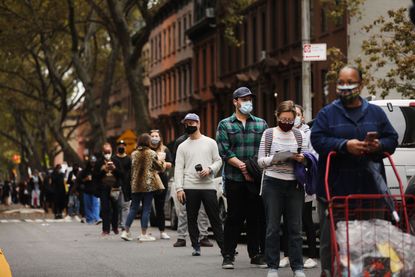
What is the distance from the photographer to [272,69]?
4850 centimetres

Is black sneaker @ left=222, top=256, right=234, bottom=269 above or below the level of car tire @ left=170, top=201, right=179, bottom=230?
below

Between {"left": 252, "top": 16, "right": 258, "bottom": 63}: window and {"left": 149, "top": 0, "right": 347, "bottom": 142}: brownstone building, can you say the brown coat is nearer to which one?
{"left": 149, "top": 0, "right": 347, "bottom": 142}: brownstone building

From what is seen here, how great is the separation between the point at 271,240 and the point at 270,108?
37.2 m

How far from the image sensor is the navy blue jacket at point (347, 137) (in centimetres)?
911

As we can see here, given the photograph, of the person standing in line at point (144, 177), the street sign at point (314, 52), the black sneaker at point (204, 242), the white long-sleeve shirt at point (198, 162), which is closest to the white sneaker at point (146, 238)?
the person standing in line at point (144, 177)

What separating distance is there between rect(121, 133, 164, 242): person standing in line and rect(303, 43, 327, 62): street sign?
4566 mm

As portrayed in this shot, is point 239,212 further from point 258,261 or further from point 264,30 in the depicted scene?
point 264,30

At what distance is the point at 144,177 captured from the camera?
829 inches

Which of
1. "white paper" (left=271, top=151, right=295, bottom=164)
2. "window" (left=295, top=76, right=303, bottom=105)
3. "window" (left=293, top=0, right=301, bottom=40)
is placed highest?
"window" (left=293, top=0, right=301, bottom=40)

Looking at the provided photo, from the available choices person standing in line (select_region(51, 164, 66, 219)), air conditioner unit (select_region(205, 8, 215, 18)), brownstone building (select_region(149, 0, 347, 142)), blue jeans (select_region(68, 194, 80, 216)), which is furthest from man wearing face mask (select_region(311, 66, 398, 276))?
air conditioner unit (select_region(205, 8, 215, 18))

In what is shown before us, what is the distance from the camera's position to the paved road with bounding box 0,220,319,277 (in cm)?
1416

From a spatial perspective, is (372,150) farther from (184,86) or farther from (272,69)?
(184,86)

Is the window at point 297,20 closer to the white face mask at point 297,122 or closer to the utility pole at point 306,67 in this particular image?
the utility pole at point 306,67

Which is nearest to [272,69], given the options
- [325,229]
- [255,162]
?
[255,162]
